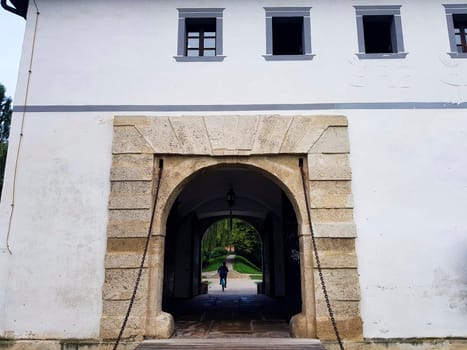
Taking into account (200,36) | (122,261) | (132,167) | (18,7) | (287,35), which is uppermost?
(18,7)

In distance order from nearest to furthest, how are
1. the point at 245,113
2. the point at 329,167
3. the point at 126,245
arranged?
the point at 126,245
the point at 329,167
the point at 245,113

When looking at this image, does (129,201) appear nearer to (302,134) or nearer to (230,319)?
(302,134)

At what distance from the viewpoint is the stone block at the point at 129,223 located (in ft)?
18.9

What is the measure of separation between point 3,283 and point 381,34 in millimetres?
7258

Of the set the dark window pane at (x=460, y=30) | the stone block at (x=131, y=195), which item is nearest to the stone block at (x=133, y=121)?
the stone block at (x=131, y=195)

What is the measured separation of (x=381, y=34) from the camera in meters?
7.00

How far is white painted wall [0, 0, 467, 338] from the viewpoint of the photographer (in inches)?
221

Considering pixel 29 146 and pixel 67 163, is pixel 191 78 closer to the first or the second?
pixel 67 163

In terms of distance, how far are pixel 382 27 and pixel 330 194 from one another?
3222mm

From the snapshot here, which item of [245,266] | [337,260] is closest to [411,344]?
[337,260]

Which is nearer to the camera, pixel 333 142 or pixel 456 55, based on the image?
pixel 333 142

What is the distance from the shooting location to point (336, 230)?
573cm

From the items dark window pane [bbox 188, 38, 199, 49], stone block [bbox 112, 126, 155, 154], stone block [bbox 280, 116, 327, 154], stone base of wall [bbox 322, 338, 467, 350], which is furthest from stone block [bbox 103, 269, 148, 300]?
dark window pane [bbox 188, 38, 199, 49]

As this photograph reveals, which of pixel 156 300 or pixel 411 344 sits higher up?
pixel 156 300
